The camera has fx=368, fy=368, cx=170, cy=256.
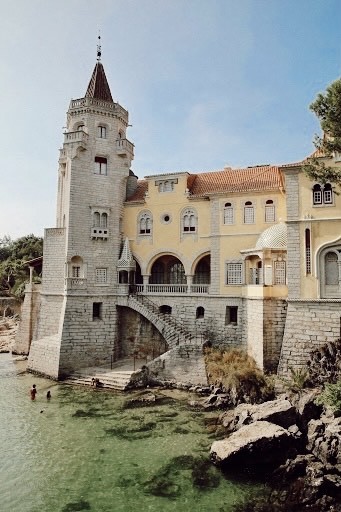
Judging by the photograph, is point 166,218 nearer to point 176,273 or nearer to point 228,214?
point 176,273

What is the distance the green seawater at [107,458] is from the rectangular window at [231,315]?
21.3ft

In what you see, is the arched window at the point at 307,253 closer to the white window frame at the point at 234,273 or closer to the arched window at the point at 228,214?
the white window frame at the point at 234,273

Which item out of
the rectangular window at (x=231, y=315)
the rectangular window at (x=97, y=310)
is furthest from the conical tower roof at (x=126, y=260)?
the rectangular window at (x=231, y=315)

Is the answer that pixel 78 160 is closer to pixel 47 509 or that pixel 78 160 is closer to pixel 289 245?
pixel 289 245

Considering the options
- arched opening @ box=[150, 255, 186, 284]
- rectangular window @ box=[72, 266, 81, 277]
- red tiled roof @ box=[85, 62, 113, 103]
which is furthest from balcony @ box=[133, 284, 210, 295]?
red tiled roof @ box=[85, 62, 113, 103]

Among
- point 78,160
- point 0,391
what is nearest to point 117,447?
point 0,391

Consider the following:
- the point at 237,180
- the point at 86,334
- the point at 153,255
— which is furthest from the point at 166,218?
the point at 86,334

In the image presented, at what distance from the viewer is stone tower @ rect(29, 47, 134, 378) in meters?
27.5

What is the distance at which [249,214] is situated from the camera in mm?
26688

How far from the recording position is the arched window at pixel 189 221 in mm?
28625

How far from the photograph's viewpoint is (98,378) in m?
24.7

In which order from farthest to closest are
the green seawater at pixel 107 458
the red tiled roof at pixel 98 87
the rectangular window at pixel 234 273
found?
the red tiled roof at pixel 98 87, the rectangular window at pixel 234 273, the green seawater at pixel 107 458

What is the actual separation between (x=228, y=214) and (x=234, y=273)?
4.41 meters

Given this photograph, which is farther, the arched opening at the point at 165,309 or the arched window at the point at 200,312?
the arched opening at the point at 165,309
